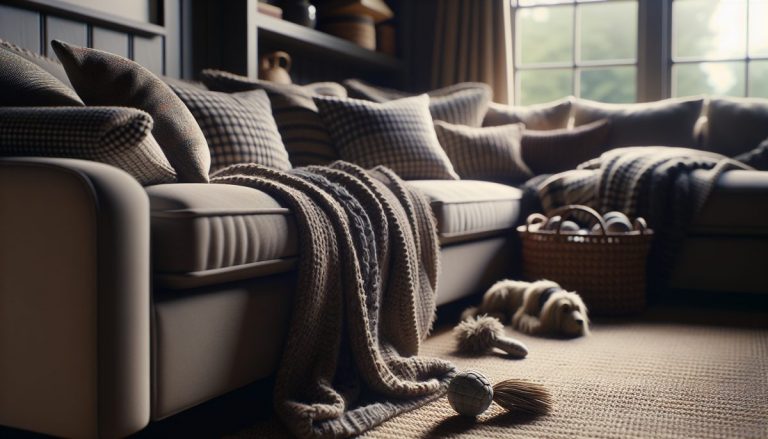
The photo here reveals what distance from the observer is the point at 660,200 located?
262 centimetres

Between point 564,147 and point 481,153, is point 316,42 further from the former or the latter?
point 564,147

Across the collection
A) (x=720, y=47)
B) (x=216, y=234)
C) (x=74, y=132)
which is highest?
(x=720, y=47)

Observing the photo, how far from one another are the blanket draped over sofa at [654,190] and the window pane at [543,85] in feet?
4.64

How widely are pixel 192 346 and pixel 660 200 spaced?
1892 millimetres

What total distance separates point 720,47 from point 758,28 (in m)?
0.19

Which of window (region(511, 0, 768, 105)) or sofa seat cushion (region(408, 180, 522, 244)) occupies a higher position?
window (region(511, 0, 768, 105))

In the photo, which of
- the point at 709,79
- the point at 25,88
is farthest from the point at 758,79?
the point at 25,88

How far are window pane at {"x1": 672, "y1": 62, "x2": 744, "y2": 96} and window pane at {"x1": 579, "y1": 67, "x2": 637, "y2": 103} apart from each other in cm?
22

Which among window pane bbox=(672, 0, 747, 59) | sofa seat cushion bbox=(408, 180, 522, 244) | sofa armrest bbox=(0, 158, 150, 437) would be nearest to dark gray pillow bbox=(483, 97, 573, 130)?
sofa seat cushion bbox=(408, 180, 522, 244)

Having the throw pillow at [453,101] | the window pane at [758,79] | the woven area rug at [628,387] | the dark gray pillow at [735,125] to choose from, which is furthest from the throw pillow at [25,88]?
the window pane at [758,79]

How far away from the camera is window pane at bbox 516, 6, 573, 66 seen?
415cm

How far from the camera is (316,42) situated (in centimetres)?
330

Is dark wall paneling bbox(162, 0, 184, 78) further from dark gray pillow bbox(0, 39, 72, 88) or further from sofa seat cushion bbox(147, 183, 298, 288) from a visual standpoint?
sofa seat cushion bbox(147, 183, 298, 288)

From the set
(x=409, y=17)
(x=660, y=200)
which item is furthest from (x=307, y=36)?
(x=660, y=200)
